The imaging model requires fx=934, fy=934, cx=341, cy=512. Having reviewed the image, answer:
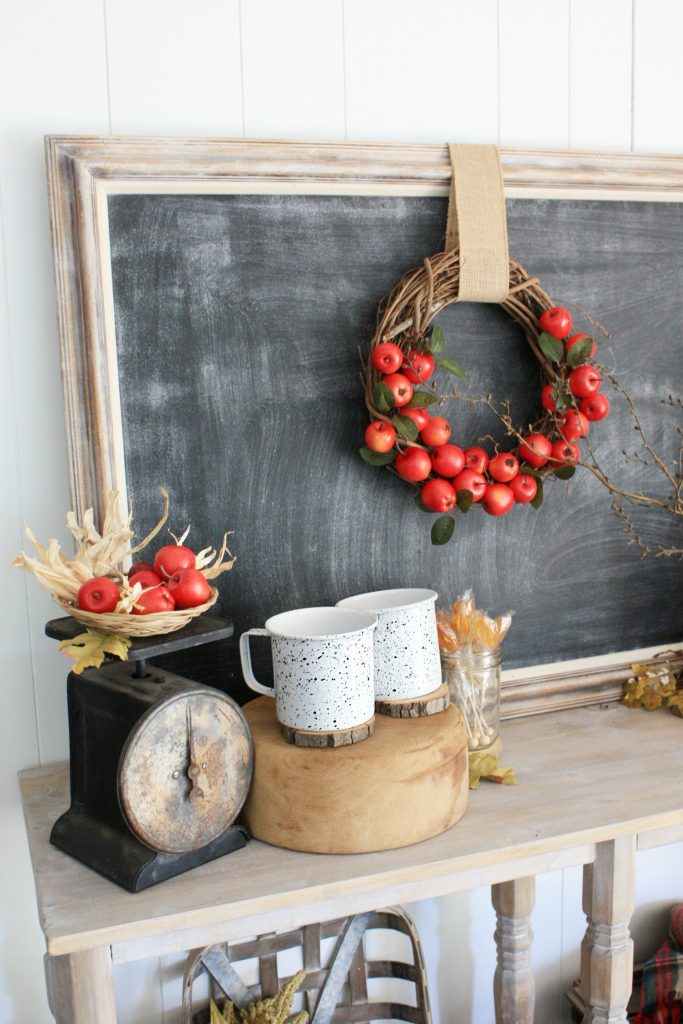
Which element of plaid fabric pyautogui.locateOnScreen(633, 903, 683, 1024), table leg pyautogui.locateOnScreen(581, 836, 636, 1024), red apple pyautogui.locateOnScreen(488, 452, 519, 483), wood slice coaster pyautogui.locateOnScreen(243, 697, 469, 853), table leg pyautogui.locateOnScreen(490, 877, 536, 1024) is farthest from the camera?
plaid fabric pyautogui.locateOnScreen(633, 903, 683, 1024)

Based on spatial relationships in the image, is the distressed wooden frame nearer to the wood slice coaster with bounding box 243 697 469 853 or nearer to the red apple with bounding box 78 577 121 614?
the red apple with bounding box 78 577 121 614

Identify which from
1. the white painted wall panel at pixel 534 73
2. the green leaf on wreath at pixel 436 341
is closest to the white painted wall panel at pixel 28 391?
the green leaf on wreath at pixel 436 341

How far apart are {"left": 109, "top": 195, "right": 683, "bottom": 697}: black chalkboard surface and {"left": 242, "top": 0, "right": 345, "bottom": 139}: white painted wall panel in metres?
0.12

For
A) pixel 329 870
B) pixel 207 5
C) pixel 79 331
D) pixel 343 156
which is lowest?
pixel 329 870

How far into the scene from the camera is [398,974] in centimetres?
155

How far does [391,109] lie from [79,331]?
0.58 meters

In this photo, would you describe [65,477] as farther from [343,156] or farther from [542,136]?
[542,136]

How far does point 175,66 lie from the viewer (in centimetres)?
128

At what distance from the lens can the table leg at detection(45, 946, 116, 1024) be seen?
958 millimetres

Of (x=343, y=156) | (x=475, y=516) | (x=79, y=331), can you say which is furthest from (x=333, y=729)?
(x=343, y=156)

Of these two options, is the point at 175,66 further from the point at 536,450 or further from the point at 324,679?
the point at 324,679

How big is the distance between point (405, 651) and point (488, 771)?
21 centimetres

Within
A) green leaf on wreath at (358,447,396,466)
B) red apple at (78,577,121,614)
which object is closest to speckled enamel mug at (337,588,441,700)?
green leaf on wreath at (358,447,396,466)

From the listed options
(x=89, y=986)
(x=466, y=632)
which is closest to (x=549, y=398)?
(x=466, y=632)
